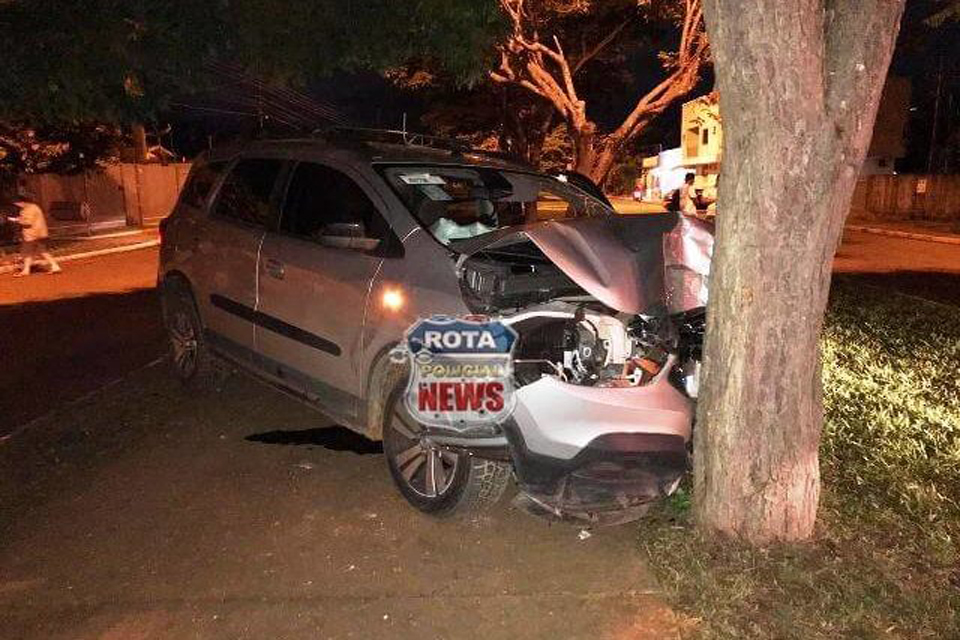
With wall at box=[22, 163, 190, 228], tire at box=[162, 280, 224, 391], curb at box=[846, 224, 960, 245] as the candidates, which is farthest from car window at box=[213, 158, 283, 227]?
curb at box=[846, 224, 960, 245]

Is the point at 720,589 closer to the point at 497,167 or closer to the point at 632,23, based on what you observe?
the point at 497,167

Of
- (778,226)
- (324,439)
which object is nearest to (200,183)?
(324,439)

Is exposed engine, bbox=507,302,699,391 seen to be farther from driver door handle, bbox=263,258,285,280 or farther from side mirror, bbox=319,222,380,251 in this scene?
driver door handle, bbox=263,258,285,280

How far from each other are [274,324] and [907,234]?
2333 centimetres

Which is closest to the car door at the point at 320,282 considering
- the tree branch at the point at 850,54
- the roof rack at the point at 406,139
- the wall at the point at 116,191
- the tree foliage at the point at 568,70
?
the roof rack at the point at 406,139

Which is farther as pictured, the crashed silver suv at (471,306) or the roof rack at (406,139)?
the roof rack at (406,139)

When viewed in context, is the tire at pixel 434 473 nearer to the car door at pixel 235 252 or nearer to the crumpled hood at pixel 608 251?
the crumpled hood at pixel 608 251

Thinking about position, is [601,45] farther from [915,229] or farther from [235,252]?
[235,252]

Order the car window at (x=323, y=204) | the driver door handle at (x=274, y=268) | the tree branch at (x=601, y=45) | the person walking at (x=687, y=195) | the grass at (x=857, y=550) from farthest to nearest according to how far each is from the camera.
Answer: the tree branch at (x=601, y=45)
the person walking at (x=687, y=195)
the driver door handle at (x=274, y=268)
the car window at (x=323, y=204)
the grass at (x=857, y=550)

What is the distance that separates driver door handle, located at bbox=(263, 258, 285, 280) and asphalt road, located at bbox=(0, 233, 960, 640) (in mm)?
1106

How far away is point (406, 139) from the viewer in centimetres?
575

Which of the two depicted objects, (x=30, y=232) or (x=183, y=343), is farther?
(x=30, y=232)

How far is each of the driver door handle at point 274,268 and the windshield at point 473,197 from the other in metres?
0.93

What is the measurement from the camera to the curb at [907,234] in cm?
2189
